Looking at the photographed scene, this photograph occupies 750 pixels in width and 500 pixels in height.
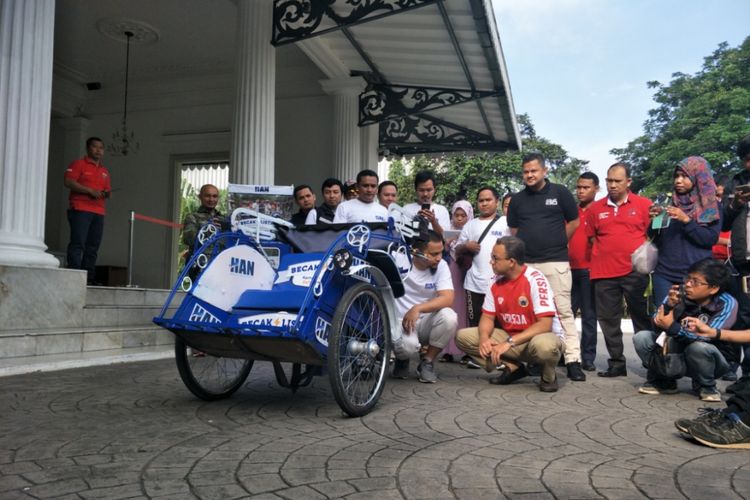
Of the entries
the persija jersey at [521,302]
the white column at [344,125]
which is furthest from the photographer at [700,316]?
the white column at [344,125]

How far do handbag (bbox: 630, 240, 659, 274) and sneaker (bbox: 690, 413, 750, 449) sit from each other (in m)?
2.02

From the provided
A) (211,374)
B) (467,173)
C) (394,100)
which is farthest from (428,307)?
(467,173)

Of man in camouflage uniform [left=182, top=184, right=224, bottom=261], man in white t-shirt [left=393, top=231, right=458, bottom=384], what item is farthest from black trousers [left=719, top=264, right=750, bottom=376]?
man in camouflage uniform [left=182, top=184, right=224, bottom=261]

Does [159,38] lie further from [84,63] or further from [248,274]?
[248,274]

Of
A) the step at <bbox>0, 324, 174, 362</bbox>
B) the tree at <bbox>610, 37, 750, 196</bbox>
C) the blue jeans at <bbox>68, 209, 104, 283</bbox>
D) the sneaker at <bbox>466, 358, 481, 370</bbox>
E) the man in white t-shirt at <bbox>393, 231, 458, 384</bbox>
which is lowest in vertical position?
the sneaker at <bbox>466, 358, 481, 370</bbox>

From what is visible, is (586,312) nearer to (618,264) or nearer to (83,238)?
(618,264)

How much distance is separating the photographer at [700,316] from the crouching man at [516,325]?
0.77 meters

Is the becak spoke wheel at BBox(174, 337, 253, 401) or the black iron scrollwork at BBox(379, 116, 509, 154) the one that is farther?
the black iron scrollwork at BBox(379, 116, 509, 154)

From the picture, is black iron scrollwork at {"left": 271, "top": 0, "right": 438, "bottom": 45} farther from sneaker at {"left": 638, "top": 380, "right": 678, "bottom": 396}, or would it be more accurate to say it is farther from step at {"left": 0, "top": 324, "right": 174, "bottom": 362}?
sneaker at {"left": 638, "top": 380, "right": 678, "bottom": 396}

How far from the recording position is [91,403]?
3.62 metres

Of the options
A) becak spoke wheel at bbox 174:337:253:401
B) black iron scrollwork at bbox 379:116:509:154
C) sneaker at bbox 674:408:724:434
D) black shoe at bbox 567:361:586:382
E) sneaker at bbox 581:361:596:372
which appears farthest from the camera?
black iron scrollwork at bbox 379:116:509:154

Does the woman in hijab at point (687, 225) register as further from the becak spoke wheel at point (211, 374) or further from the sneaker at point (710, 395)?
the becak spoke wheel at point (211, 374)

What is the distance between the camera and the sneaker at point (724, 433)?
290 cm

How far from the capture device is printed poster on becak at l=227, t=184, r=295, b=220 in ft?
13.2
